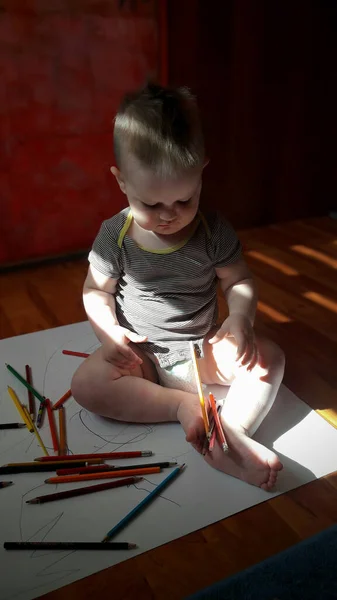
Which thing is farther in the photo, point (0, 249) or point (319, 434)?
point (0, 249)

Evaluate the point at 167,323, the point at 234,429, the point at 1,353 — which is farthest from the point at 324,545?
the point at 1,353

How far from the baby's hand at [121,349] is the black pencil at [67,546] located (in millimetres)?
253

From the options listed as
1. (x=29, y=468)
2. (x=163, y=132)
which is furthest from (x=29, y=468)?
(x=163, y=132)

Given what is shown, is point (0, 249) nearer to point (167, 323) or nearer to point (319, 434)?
point (167, 323)

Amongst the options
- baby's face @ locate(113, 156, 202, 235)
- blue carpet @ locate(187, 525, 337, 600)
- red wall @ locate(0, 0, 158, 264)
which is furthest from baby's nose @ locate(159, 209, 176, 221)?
red wall @ locate(0, 0, 158, 264)

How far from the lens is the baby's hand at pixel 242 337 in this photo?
2.66 ft

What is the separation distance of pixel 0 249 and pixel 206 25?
780 mm

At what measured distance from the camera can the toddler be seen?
77 centimetres

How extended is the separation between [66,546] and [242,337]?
0.35 meters

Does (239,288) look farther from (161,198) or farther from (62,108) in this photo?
(62,108)

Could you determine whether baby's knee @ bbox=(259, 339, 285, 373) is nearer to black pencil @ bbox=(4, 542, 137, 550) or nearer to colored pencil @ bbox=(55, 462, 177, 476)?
colored pencil @ bbox=(55, 462, 177, 476)

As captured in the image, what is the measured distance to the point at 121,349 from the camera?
0.83 m

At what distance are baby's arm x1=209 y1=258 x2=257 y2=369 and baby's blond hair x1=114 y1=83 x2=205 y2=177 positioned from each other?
0.72 ft

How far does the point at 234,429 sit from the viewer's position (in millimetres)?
797
